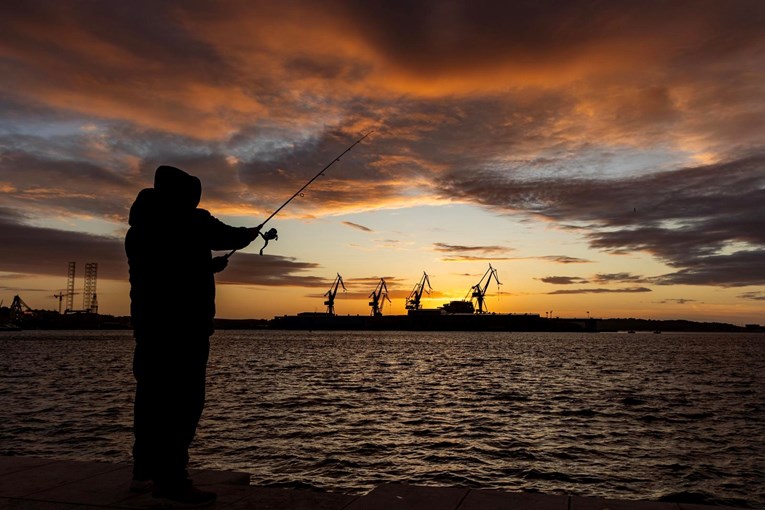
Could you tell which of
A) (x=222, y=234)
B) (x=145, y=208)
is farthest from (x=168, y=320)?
(x=145, y=208)

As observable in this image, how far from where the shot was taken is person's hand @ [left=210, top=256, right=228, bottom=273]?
4699 mm

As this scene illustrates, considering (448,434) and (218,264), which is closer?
(218,264)

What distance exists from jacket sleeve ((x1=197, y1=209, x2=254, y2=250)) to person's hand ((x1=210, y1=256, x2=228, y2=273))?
15cm

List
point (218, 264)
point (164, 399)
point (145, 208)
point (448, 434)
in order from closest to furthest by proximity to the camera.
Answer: point (164, 399) → point (145, 208) → point (218, 264) → point (448, 434)

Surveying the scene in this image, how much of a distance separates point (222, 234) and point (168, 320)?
0.78 meters

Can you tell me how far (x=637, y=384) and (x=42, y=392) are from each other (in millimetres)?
29872

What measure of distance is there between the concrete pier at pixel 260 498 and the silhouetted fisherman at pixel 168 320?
280 mm

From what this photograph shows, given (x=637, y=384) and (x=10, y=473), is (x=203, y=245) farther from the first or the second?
(x=637, y=384)

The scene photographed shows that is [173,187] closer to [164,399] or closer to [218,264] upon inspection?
[218,264]

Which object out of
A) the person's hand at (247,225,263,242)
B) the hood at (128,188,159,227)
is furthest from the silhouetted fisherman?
the person's hand at (247,225,263,242)

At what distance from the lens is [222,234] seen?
466cm

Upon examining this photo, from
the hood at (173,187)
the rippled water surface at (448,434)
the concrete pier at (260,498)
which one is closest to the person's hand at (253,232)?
the hood at (173,187)

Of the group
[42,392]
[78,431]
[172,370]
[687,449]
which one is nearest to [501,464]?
[687,449]

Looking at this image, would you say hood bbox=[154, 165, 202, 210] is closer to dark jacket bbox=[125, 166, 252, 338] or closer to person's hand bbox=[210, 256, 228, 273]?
dark jacket bbox=[125, 166, 252, 338]
